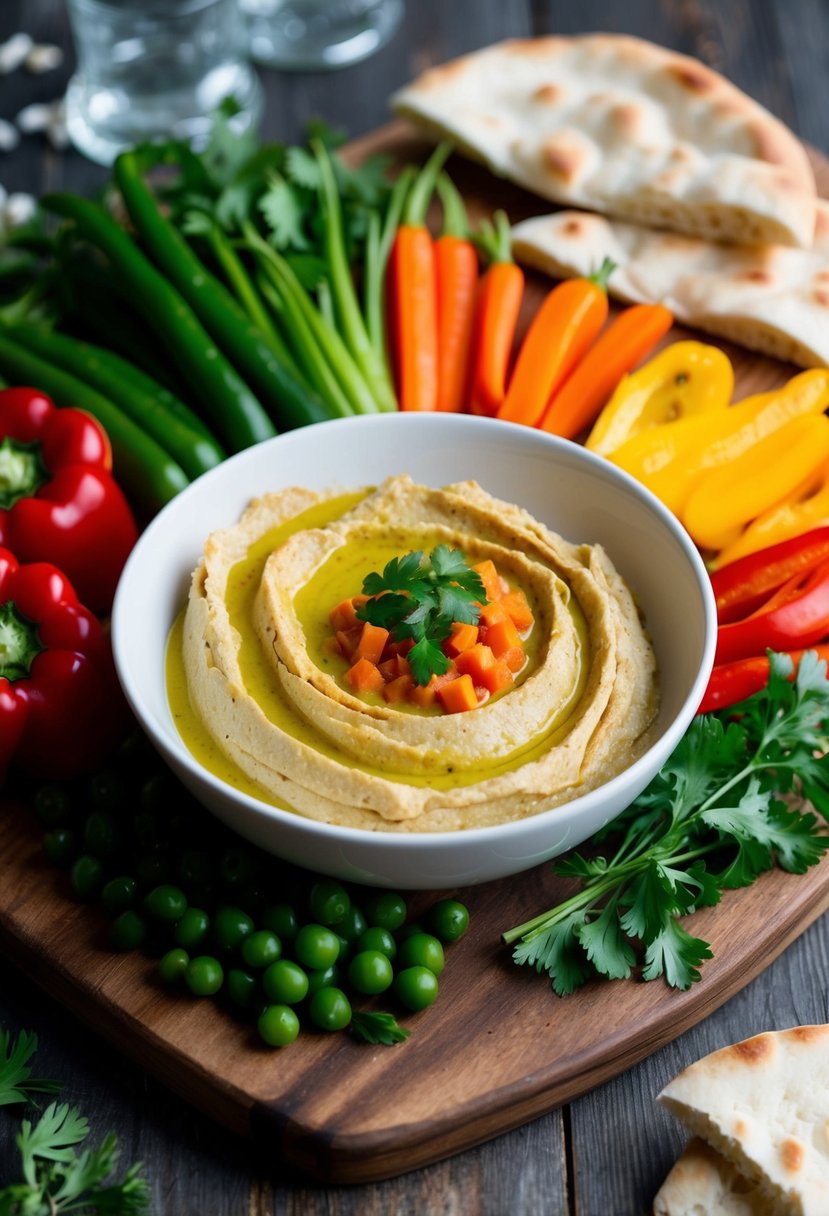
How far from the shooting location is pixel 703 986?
13.1 feet

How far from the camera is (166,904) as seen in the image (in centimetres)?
405

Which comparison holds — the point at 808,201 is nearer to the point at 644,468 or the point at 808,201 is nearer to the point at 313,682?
the point at 644,468

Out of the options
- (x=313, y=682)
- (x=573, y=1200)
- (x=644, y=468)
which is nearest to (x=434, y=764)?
(x=313, y=682)

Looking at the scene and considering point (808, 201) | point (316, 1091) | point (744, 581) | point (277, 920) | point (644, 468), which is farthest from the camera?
point (808, 201)

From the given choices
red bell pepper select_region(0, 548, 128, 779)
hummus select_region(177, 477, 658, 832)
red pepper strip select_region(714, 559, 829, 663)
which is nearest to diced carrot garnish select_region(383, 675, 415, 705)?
hummus select_region(177, 477, 658, 832)

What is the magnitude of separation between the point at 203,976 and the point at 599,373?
3092 mm

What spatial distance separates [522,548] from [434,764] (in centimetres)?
96

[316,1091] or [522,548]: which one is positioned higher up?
[522,548]

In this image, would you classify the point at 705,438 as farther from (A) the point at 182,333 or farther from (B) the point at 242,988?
(B) the point at 242,988

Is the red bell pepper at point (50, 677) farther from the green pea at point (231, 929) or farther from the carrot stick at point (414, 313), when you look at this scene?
the carrot stick at point (414, 313)

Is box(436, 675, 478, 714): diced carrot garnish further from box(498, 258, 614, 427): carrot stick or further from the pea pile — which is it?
box(498, 258, 614, 427): carrot stick

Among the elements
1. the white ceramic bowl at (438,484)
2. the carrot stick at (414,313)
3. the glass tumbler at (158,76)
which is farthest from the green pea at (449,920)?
the glass tumbler at (158,76)

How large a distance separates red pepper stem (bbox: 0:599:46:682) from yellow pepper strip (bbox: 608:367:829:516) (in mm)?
2319

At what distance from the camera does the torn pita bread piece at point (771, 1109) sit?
3.51m
